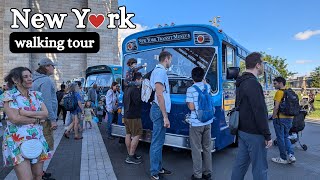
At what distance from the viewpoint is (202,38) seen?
231 inches

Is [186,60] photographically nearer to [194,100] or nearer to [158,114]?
[194,100]

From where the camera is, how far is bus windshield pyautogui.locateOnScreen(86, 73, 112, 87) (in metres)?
14.3

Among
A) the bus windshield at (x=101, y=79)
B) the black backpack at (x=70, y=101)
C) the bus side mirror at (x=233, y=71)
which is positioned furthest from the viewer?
the bus windshield at (x=101, y=79)

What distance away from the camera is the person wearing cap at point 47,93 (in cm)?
432

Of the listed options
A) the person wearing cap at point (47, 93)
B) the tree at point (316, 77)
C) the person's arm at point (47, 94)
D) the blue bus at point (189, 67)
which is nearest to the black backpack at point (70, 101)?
the blue bus at point (189, 67)

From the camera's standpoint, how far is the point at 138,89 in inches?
233

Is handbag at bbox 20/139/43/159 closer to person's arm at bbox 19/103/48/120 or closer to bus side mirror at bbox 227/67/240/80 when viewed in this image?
person's arm at bbox 19/103/48/120

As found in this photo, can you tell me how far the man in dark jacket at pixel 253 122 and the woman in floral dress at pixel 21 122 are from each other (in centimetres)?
245

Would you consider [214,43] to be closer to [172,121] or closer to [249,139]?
[172,121]

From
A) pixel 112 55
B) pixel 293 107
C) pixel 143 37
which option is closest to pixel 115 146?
pixel 143 37

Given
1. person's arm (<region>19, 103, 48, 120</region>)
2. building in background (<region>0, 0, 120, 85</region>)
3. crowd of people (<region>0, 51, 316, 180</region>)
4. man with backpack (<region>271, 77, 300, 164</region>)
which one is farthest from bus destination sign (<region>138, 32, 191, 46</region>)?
building in background (<region>0, 0, 120, 85</region>)

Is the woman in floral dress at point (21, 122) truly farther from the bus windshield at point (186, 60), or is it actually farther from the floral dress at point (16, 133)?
the bus windshield at point (186, 60)

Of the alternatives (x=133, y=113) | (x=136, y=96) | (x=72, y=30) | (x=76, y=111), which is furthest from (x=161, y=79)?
(x=72, y=30)

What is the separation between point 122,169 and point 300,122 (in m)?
4.60
